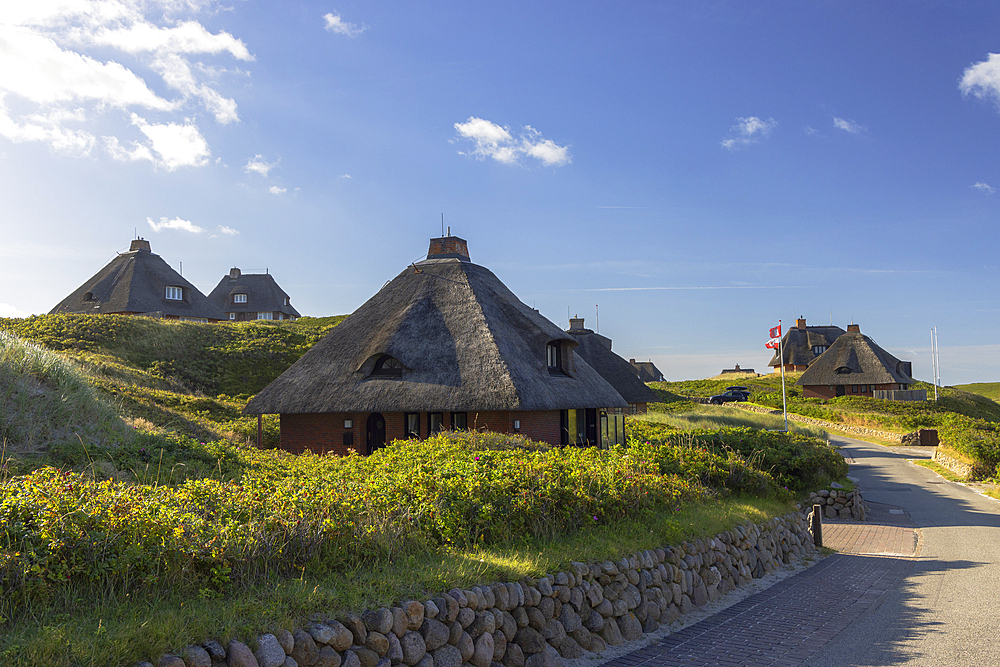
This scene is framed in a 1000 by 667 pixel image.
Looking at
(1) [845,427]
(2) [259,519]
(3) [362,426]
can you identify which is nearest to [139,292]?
(3) [362,426]

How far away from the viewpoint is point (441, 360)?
1939cm

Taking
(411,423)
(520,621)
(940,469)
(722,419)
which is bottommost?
(940,469)

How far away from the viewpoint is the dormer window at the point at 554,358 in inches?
847

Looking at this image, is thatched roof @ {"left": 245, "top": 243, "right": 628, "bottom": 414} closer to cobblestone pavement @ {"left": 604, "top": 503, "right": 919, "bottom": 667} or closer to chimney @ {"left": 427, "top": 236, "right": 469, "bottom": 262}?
chimney @ {"left": 427, "top": 236, "right": 469, "bottom": 262}

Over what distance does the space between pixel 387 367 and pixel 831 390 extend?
5089 cm

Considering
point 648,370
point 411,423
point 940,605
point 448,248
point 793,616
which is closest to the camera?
point 793,616

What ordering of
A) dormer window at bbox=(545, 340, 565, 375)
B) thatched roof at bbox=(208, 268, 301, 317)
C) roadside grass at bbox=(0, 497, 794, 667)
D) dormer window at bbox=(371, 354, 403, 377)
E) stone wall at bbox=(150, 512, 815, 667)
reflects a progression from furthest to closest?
thatched roof at bbox=(208, 268, 301, 317)
dormer window at bbox=(545, 340, 565, 375)
dormer window at bbox=(371, 354, 403, 377)
stone wall at bbox=(150, 512, 815, 667)
roadside grass at bbox=(0, 497, 794, 667)

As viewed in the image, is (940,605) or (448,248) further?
(448,248)

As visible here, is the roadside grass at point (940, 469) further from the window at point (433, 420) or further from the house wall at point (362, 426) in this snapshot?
the window at point (433, 420)

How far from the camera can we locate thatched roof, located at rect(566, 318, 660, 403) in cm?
3662

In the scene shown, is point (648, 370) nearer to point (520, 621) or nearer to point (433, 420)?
point (433, 420)

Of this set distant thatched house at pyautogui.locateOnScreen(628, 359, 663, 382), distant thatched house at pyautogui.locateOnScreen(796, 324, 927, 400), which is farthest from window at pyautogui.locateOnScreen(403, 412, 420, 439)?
distant thatched house at pyautogui.locateOnScreen(628, 359, 663, 382)

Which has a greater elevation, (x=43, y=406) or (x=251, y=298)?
(x=251, y=298)

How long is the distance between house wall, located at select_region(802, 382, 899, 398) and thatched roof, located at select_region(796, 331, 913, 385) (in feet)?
1.87
